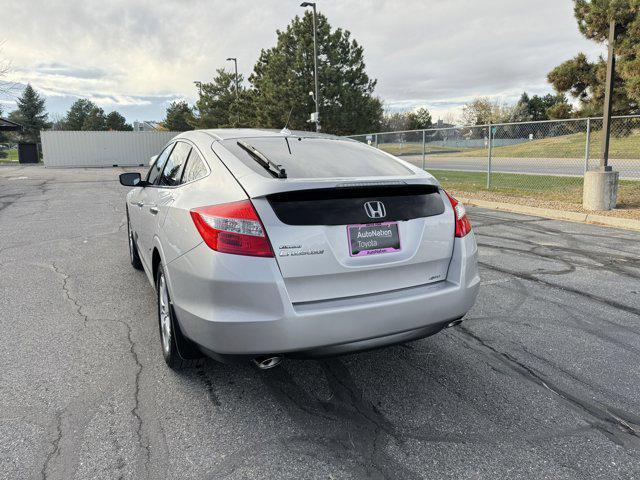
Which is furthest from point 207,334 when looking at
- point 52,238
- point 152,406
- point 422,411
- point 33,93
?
point 33,93

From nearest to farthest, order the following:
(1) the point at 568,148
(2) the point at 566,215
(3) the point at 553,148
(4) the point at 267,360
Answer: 1. (4) the point at 267,360
2. (2) the point at 566,215
3. (1) the point at 568,148
4. (3) the point at 553,148

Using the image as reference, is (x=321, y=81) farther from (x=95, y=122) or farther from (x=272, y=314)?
(x=95, y=122)

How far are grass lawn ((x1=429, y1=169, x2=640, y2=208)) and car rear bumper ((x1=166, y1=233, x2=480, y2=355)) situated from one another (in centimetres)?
974

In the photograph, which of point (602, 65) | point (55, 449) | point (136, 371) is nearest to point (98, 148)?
point (602, 65)

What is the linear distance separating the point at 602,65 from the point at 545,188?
3.57 metres

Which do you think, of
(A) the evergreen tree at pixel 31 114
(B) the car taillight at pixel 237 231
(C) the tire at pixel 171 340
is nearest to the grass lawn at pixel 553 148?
(C) the tire at pixel 171 340

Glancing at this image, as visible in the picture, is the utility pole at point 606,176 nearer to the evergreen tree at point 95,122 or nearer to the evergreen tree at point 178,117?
the evergreen tree at point 178,117

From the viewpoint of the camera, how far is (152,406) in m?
2.85

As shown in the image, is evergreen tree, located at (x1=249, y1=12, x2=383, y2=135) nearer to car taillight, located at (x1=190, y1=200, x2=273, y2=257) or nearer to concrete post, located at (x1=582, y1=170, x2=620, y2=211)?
concrete post, located at (x1=582, y1=170, x2=620, y2=211)

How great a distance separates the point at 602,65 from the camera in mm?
12039

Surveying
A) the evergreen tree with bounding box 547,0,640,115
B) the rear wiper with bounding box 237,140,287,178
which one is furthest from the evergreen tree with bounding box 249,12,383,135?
the rear wiper with bounding box 237,140,287,178

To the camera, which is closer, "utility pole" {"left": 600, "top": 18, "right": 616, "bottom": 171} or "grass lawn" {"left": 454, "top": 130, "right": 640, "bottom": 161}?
"utility pole" {"left": 600, "top": 18, "right": 616, "bottom": 171}

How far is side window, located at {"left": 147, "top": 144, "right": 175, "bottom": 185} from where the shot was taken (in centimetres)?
443

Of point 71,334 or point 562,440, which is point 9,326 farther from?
point 562,440
